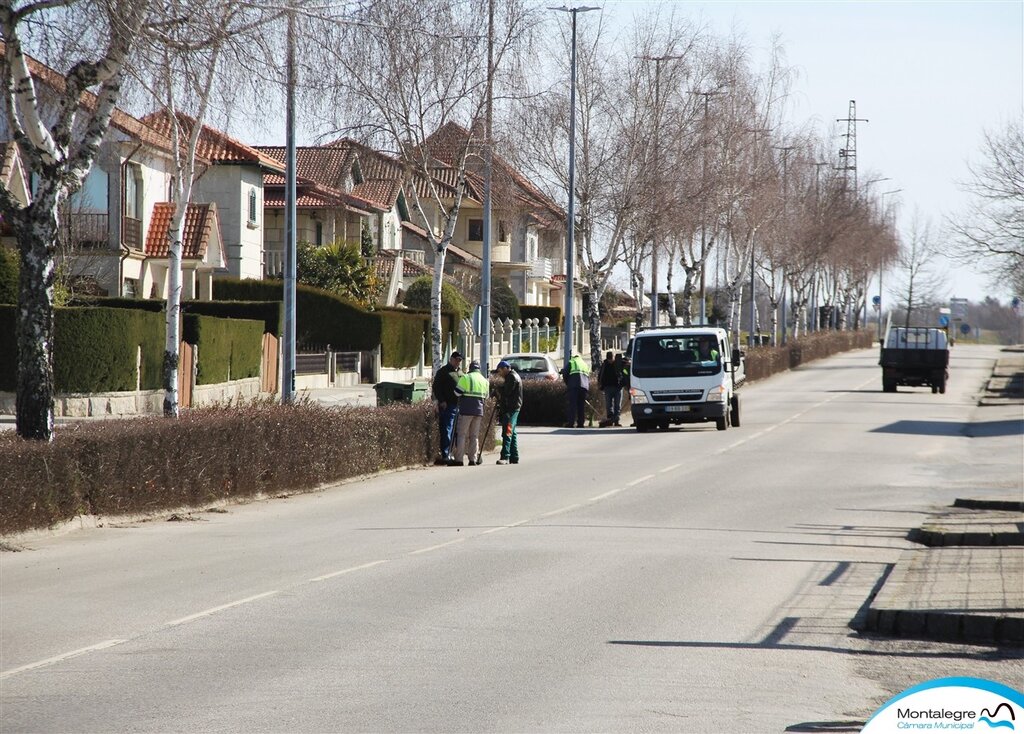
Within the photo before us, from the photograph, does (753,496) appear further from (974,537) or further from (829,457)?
(829,457)

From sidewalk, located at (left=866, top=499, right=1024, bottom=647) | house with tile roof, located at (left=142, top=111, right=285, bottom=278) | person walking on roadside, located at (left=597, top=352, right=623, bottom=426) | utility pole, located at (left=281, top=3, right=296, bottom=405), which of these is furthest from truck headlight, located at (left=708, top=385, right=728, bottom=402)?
house with tile roof, located at (left=142, top=111, right=285, bottom=278)

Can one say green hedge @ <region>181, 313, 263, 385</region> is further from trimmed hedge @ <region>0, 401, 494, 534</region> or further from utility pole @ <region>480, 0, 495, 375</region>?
trimmed hedge @ <region>0, 401, 494, 534</region>

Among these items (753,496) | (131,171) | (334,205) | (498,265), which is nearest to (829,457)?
(753,496)

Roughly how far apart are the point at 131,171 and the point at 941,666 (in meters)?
36.8

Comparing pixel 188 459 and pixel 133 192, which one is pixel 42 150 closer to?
pixel 188 459

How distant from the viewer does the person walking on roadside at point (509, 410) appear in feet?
87.0

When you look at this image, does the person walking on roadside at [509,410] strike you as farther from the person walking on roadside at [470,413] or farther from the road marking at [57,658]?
the road marking at [57,658]

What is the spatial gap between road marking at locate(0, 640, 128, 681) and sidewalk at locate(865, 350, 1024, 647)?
16.5 ft

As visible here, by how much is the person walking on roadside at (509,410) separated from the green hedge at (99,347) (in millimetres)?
8380

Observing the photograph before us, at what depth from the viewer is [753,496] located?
20.1 metres

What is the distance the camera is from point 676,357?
3625 centimetres

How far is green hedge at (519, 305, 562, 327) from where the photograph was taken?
90938 millimetres

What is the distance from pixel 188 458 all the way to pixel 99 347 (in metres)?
12.6

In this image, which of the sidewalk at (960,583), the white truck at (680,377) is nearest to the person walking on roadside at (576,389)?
the white truck at (680,377)
